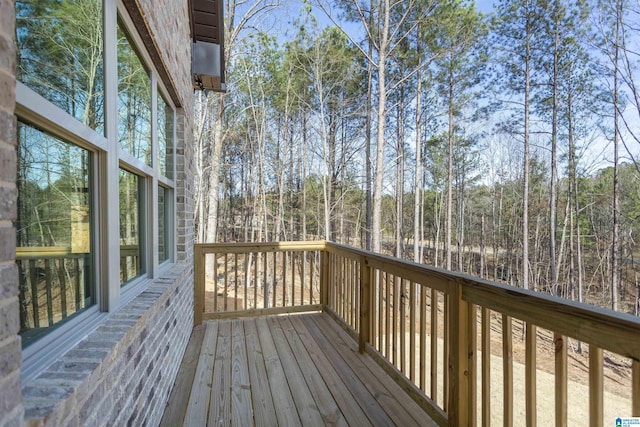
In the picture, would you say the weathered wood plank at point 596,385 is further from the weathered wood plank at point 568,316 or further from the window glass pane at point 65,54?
the window glass pane at point 65,54

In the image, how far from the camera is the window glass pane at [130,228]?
1.59m

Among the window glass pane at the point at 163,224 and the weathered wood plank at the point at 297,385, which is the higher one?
the window glass pane at the point at 163,224

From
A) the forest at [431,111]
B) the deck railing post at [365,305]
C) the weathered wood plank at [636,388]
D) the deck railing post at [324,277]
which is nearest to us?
the weathered wood plank at [636,388]

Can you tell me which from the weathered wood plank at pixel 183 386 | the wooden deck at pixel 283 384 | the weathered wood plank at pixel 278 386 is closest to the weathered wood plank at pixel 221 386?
the wooden deck at pixel 283 384

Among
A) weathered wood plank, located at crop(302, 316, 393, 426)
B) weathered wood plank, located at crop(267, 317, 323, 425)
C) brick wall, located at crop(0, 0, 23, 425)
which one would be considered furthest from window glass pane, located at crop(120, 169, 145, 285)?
weathered wood plank, located at crop(302, 316, 393, 426)

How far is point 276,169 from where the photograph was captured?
39.5ft

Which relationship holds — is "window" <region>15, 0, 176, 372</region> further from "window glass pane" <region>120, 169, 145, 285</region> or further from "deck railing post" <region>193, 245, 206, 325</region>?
"deck railing post" <region>193, 245, 206, 325</region>

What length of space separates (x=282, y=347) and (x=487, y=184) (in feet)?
52.7

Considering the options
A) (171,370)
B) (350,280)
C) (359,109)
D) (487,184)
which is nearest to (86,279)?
(171,370)

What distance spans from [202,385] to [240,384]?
0.27m

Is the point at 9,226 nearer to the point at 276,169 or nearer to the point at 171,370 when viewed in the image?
the point at 171,370

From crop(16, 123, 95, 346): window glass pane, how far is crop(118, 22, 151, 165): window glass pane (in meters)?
0.45

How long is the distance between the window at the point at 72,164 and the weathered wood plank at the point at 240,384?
3.29 ft

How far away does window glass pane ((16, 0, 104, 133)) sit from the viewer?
0.88 metres
